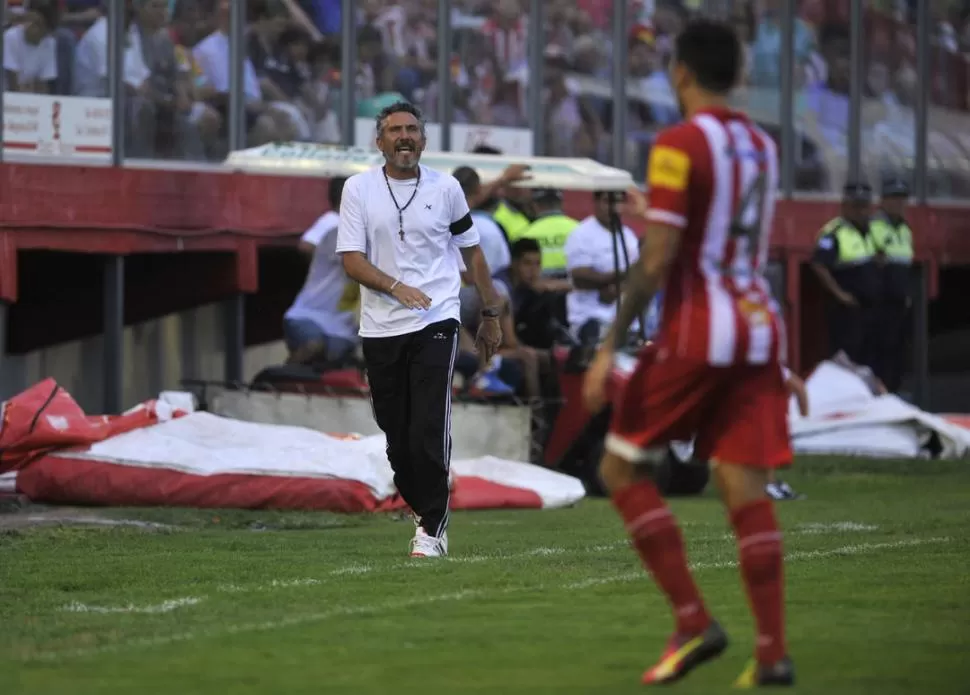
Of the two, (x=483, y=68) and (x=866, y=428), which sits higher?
(x=483, y=68)

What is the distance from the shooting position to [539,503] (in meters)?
13.8

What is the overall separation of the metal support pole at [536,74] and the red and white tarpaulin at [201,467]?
25.7ft

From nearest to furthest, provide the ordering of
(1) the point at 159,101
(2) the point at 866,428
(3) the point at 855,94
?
(1) the point at 159,101 → (2) the point at 866,428 → (3) the point at 855,94

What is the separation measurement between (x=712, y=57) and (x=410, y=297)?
3888 millimetres

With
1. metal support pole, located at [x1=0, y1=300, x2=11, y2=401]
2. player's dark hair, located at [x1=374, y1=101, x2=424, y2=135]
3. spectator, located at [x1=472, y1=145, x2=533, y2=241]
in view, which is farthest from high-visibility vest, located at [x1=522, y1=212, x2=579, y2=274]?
player's dark hair, located at [x1=374, y1=101, x2=424, y2=135]

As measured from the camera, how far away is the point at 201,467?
13.1m

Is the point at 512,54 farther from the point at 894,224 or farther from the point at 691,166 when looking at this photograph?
the point at 691,166

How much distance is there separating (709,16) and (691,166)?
17.8m

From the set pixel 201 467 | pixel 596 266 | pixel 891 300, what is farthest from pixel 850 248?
pixel 201 467

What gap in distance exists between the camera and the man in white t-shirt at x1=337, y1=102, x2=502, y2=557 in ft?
33.4

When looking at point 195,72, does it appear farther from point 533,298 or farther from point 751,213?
→ point 751,213

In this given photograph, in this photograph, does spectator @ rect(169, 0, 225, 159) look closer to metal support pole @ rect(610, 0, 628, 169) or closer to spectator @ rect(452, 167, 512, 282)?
spectator @ rect(452, 167, 512, 282)

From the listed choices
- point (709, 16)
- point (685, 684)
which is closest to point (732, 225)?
point (685, 684)

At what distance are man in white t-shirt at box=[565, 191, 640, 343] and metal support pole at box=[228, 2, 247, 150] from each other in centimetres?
403
